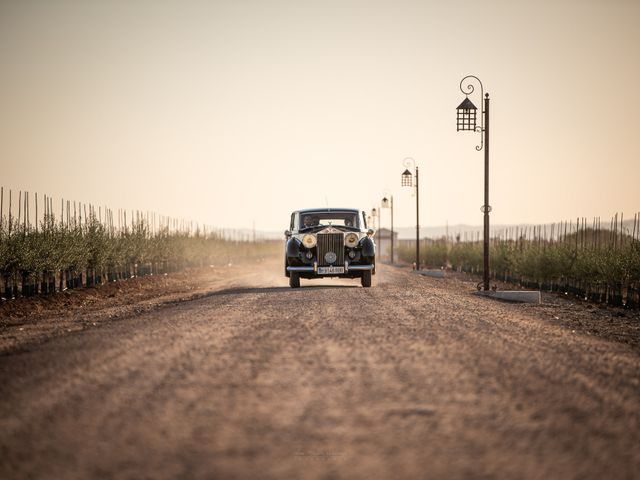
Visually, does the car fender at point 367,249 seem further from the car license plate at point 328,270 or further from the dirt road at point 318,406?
the dirt road at point 318,406

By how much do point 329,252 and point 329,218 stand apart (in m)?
1.65

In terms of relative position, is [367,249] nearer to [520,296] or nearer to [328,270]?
[328,270]

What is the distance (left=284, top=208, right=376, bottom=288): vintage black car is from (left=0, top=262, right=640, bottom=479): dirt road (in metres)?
9.26

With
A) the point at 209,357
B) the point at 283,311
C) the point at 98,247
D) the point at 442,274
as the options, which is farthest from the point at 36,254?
the point at 442,274

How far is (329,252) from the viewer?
17.7 meters

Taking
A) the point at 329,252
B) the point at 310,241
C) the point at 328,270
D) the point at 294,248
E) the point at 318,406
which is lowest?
the point at 318,406

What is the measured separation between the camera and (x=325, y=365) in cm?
615

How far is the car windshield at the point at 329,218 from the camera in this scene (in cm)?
1877

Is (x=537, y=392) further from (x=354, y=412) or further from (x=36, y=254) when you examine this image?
(x=36, y=254)

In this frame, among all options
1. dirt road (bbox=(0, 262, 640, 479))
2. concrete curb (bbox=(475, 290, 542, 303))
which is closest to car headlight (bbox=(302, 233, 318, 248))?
concrete curb (bbox=(475, 290, 542, 303))

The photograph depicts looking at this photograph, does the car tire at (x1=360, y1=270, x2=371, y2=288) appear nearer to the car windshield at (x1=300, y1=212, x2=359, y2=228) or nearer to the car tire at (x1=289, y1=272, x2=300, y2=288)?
the car windshield at (x1=300, y1=212, x2=359, y2=228)

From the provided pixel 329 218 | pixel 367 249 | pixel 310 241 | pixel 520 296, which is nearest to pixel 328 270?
pixel 310 241

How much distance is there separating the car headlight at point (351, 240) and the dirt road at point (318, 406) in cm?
936

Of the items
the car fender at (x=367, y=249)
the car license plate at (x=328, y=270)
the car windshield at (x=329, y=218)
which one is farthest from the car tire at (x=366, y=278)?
the car windshield at (x=329, y=218)
